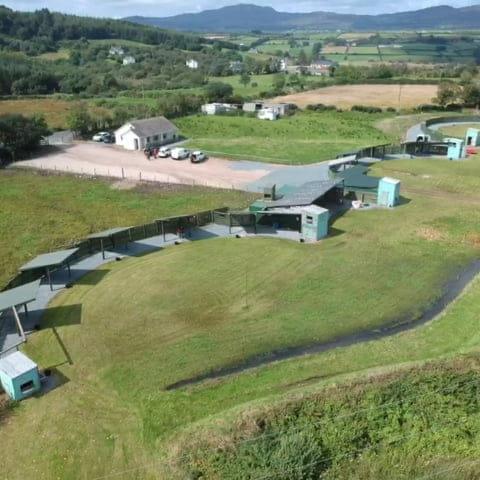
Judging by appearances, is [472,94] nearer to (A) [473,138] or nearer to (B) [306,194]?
(A) [473,138]

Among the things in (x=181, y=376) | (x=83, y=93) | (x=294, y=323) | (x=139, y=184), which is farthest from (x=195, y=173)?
(x=83, y=93)

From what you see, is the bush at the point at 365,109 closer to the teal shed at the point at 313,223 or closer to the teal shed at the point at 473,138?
the teal shed at the point at 473,138

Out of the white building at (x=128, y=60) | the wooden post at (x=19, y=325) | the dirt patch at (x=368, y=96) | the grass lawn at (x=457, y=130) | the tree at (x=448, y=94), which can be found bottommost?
the wooden post at (x=19, y=325)

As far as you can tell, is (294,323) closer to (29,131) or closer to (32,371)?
(32,371)

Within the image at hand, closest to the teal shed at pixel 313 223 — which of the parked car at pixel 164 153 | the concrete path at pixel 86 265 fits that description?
the concrete path at pixel 86 265

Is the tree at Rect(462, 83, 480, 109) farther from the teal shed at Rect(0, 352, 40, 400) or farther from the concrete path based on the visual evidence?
the teal shed at Rect(0, 352, 40, 400)
